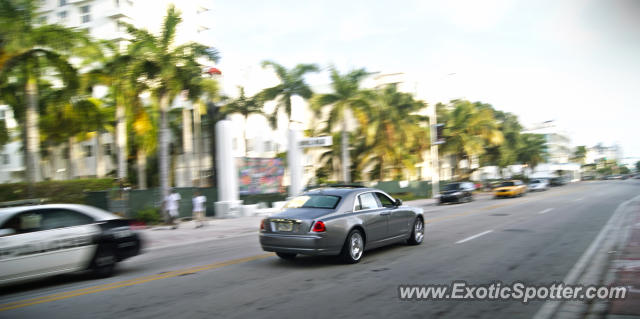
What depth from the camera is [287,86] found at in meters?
37.9

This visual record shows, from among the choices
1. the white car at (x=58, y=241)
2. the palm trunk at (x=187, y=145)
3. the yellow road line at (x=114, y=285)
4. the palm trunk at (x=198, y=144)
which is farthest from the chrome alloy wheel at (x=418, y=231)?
the palm trunk at (x=187, y=145)

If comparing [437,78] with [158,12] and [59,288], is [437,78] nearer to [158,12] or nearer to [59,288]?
[158,12]

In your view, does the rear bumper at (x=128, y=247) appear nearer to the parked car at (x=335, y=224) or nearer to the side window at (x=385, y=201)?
the parked car at (x=335, y=224)

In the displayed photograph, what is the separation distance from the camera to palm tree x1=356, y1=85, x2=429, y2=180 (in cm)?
4176

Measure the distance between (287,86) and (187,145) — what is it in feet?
29.0

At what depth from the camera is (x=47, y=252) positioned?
8.08 m

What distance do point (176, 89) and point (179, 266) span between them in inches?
578

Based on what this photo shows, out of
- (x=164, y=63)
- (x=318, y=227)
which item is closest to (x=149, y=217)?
(x=164, y=63)

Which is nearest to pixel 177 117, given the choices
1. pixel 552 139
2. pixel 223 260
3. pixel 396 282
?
pixel 223 260

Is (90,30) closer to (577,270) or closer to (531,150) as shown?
(577,270)

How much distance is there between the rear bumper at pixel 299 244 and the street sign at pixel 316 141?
20365 mm

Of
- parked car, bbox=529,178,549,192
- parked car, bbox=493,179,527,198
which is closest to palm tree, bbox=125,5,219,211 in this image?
parked car, bbox=493,179,527,198

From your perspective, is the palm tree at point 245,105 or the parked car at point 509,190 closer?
the palm tree at point 245,105

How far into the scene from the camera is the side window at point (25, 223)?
25.8 ft
